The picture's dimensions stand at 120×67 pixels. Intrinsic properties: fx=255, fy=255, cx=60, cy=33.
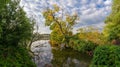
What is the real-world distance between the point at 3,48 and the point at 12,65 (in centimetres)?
256

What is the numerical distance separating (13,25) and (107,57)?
1361 cm

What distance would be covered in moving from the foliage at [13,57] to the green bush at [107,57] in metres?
9.89

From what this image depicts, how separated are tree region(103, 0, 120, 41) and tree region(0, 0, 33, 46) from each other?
2220 centimetres

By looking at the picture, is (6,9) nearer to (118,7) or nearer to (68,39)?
(118,7)

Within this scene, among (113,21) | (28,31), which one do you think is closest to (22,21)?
(28,31)

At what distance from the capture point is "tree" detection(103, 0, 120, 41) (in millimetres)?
48969

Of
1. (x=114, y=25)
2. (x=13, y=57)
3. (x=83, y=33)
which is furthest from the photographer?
(x=83, y=33)

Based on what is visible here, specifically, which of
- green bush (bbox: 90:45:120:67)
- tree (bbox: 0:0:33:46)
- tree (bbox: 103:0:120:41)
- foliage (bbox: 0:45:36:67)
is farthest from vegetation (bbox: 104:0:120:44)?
green bush (bbox: 90:45:120:67)

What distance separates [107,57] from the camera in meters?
22.5

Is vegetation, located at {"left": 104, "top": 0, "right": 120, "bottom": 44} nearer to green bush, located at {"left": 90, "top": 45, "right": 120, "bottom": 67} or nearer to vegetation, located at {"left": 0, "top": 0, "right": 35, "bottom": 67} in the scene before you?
vegetation, located at {"left": 0, "top": 0, "right": 35, "bottom": 67}

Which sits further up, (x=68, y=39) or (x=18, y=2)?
(x=18, y=2)

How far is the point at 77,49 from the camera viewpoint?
185 ft

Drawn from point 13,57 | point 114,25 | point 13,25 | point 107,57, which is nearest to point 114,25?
point 114,25

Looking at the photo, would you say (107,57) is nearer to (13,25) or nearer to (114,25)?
(13,25)
